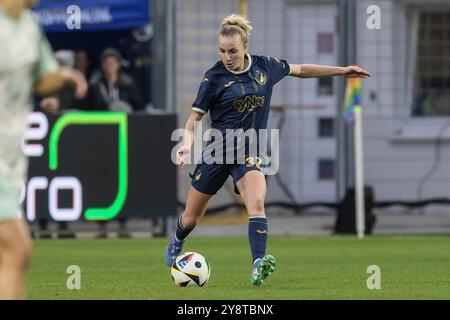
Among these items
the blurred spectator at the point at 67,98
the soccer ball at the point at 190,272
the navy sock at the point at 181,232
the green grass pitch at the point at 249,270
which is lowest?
the green grass pitch at the point at 249,270

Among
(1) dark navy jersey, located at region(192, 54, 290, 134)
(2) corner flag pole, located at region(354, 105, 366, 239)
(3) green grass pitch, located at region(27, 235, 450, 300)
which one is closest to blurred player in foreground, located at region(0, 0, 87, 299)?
(3) green grass pitch, located at region(27, 235, 450, 300)

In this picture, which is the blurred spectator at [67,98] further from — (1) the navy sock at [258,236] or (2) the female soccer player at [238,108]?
(1) the navy sock at [258,236]

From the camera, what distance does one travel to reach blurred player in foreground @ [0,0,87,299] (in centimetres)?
680

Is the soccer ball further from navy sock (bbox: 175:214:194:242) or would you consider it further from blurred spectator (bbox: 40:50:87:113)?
blurred spectator (bbox: 40:50:87:113)

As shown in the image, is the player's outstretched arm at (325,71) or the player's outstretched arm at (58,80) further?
the player's outstretched arm at (325,71)

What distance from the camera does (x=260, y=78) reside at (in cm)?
1141

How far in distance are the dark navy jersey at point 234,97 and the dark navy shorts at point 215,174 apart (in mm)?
290

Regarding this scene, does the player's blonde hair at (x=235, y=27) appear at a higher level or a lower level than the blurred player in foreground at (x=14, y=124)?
higher

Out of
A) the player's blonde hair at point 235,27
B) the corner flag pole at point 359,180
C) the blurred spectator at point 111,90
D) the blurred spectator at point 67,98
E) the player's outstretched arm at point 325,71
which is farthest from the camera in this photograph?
the blurred spectator at point 111,90

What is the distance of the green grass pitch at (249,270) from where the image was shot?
10.1 metres

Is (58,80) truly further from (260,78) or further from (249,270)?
(249,270)

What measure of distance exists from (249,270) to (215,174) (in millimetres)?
1722

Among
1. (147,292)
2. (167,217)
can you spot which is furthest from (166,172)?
(147,292)

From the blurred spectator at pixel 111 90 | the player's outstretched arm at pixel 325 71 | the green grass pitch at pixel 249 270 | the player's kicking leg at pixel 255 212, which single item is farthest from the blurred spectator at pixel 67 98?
the player's kicking leg at pixel 255 212
